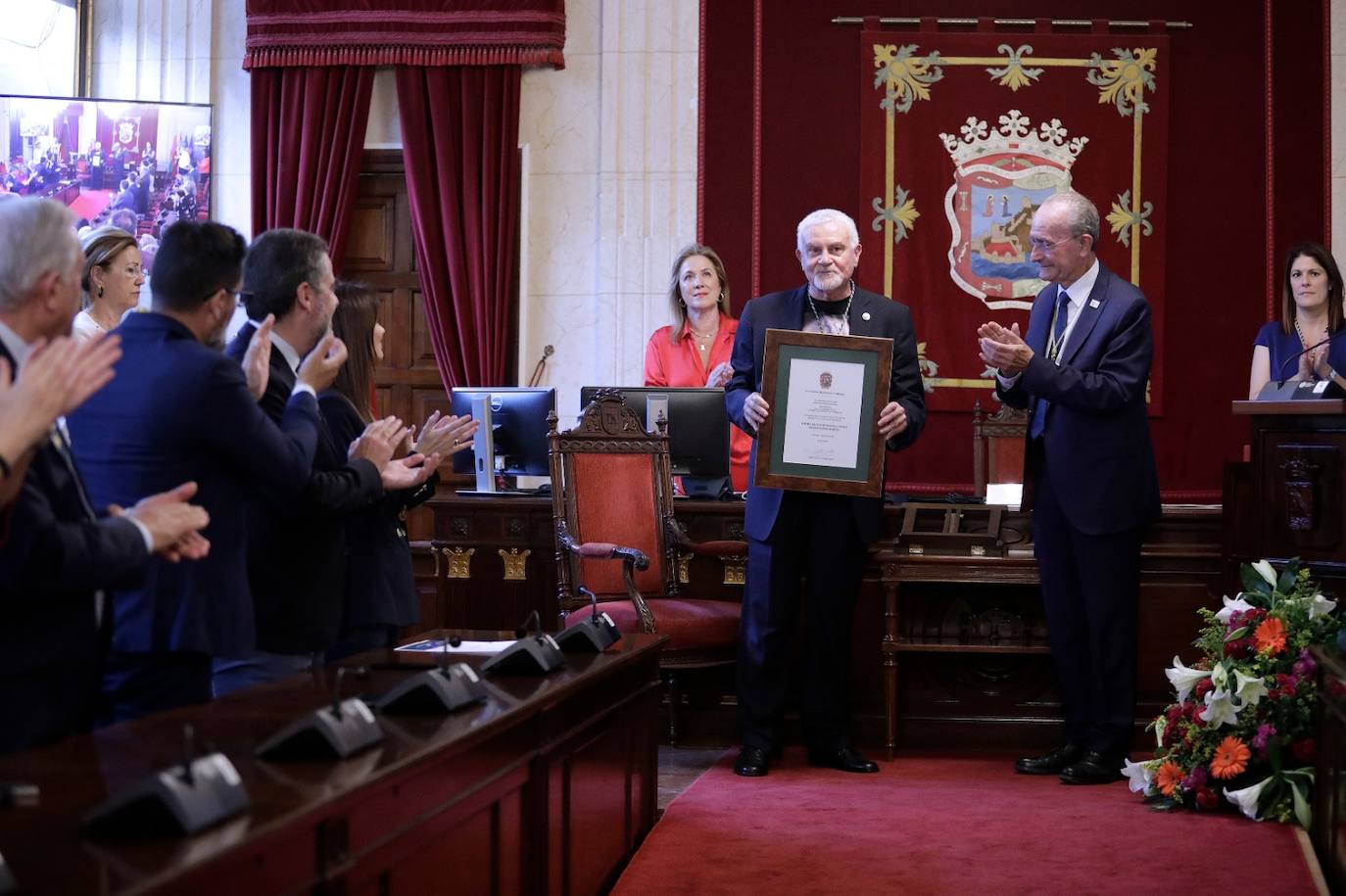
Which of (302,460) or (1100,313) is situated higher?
(1100,313)

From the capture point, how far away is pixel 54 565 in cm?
210

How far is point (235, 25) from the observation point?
26.7 feet

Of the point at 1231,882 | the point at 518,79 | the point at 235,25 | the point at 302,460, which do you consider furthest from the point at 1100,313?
the point at 235,25

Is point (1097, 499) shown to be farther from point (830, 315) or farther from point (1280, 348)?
point (1280, 348)

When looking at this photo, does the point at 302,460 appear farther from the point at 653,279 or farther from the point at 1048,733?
the point at 653,279

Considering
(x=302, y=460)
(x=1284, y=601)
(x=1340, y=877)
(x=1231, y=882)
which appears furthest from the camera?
(x=1284, y=601)

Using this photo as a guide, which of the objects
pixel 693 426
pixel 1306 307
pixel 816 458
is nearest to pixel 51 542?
pixel 816 458

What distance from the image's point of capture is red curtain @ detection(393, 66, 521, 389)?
784 cm

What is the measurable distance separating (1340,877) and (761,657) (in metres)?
2.04

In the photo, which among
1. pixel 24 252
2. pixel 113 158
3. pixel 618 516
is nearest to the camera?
pixel 24 252

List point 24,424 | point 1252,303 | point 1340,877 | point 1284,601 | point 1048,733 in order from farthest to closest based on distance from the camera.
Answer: point 1252,303 → point 1048,733 → point 1284,601 → point 1340,877 → point 24,424

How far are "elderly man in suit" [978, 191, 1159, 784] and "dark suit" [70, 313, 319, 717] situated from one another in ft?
8.42

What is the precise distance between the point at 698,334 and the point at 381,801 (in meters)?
4.59

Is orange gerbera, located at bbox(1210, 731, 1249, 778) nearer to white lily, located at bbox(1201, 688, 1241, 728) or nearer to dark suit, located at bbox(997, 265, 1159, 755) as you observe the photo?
white lily, located at bbox(1201, 688, 1241, 728)
